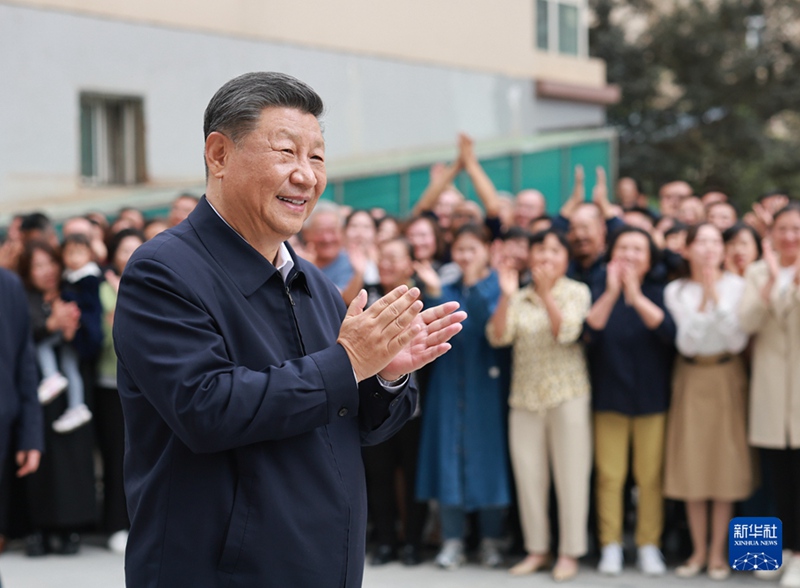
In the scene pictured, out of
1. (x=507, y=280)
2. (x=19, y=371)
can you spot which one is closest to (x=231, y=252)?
(x=19, y=371)

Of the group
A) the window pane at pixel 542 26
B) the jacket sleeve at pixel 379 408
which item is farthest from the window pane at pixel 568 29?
the jacket sleeve at pixel 379 408

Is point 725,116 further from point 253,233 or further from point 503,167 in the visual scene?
A: point 253,233

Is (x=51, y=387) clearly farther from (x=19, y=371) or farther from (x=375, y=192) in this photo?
(x=375, y=192)

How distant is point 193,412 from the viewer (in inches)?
77.2

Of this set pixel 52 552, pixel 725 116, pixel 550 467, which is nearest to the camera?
pixel 550 467

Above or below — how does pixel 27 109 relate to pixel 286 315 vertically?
above

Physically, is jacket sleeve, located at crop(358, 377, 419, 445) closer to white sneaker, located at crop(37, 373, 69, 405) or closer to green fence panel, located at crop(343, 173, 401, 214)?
white sneaker, located at crop(37, 373, 69, 405)

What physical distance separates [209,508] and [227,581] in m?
0.15

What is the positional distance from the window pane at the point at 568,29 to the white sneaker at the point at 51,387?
1399 cm

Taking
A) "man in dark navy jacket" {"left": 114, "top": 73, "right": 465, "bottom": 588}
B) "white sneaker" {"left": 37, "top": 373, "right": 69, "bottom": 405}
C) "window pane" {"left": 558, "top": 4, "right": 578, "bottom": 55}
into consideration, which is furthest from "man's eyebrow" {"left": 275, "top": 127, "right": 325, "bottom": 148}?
"window pane" {"left": 558, "top": 4, "right": 578, "bottom": 55}

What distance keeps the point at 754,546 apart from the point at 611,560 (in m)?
2.67

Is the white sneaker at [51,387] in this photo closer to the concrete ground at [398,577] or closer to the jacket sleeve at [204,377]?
the concrete ground at [398,577]

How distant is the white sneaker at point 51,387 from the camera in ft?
20.5

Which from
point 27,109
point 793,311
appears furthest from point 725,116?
point 793,311
